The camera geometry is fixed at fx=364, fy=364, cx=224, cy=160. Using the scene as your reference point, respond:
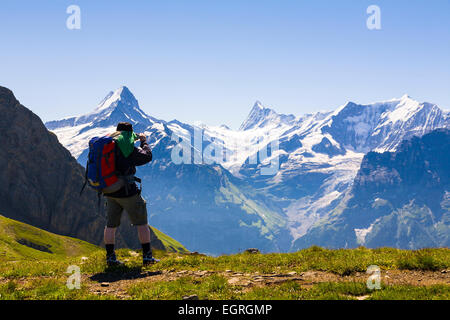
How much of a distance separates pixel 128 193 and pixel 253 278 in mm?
5653

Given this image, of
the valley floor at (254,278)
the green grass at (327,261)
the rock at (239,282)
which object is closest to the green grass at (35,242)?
the valley floor at (254,278)

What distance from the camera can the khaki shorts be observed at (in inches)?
562

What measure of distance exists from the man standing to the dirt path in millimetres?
1489

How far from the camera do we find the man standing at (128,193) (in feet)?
45.5

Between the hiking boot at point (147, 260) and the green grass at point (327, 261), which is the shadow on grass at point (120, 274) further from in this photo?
the green grass at point (327, 261)

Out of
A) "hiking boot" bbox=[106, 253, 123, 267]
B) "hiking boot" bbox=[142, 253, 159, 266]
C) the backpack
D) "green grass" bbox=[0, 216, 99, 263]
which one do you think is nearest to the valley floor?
"hiking boot" bbox=[106, 253, 123, 267]

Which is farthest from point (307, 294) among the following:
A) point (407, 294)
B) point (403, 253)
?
point (403, 253)

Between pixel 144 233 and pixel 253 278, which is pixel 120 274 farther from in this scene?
pixel 253 278

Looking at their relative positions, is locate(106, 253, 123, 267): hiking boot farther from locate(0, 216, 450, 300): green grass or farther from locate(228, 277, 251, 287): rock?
locate(228, 277, 251, 287): rock

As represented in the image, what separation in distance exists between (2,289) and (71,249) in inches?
6133

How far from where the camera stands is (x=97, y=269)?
14555 millimetres

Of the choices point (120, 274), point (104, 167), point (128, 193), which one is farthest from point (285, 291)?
point (104, 167)

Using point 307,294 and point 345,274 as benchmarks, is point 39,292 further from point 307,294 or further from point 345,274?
point 345,274

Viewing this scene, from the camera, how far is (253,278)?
1248cm
